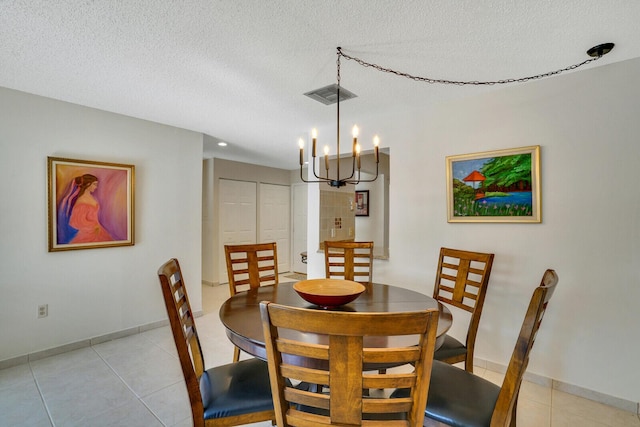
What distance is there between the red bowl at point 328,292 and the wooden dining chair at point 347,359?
641 millimetres

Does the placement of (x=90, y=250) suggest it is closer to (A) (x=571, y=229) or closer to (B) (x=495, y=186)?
(B) (x=495, y=186)

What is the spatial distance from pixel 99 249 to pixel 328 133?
8.75 ft

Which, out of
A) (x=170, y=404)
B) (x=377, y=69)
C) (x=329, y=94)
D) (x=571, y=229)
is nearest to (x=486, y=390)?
(x=571, y=229)

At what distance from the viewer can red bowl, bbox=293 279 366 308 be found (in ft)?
5.31

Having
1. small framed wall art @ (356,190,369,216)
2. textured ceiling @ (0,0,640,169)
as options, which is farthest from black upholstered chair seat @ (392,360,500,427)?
small framed wall art @ (356,190,369,216)

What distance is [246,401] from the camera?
51.9 inches

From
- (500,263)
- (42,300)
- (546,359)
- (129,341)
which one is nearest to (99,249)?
(42,300)

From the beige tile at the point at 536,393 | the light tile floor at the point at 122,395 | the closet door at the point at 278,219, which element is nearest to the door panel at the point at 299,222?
the closet door at the point at 278,219

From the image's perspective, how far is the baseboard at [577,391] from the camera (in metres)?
1.96

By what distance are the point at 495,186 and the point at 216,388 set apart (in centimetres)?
239

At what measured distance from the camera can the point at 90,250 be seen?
9.63 ft

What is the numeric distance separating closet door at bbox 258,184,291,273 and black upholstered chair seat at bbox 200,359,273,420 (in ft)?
14.6

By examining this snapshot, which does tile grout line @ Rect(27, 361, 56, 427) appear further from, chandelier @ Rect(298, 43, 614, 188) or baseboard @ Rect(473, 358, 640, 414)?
baseboard @ Rect(473, 358, 640, 414)

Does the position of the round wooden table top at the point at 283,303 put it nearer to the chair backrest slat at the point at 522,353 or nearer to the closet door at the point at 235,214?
the chair backrest slat at the point at 522,353
